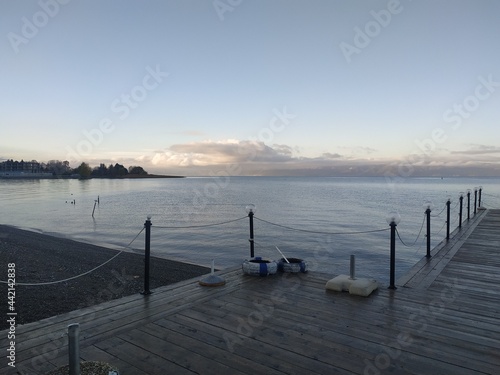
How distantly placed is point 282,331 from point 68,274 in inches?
393

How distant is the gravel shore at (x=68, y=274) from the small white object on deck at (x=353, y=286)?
6.02 meters

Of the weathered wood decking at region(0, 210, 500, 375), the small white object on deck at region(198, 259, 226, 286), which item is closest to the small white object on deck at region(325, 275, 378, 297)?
the weathered wood decking at region(0, 210, 500, 375)

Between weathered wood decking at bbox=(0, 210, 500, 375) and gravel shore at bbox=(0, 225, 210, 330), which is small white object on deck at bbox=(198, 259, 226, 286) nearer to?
weathered wood decking at bbox=(0, 210, 500, 375)

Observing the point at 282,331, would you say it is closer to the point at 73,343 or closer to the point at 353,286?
the point at 353,286

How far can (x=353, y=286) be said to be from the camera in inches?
218

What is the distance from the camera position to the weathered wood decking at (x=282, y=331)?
3.36 meters

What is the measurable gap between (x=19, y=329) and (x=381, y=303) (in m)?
4.96

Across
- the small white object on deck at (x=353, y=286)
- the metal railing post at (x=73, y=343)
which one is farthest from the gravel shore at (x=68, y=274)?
the small white object on deck at (x=353, y=286)

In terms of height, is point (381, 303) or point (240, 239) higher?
point (381, 303)

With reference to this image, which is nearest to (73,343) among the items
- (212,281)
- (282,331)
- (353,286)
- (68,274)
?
(282,331)

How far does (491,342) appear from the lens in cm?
385

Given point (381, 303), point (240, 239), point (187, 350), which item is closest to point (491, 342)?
point (381, 303)

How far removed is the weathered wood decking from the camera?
3.36m

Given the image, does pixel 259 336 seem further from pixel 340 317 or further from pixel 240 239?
pixel 240 239
